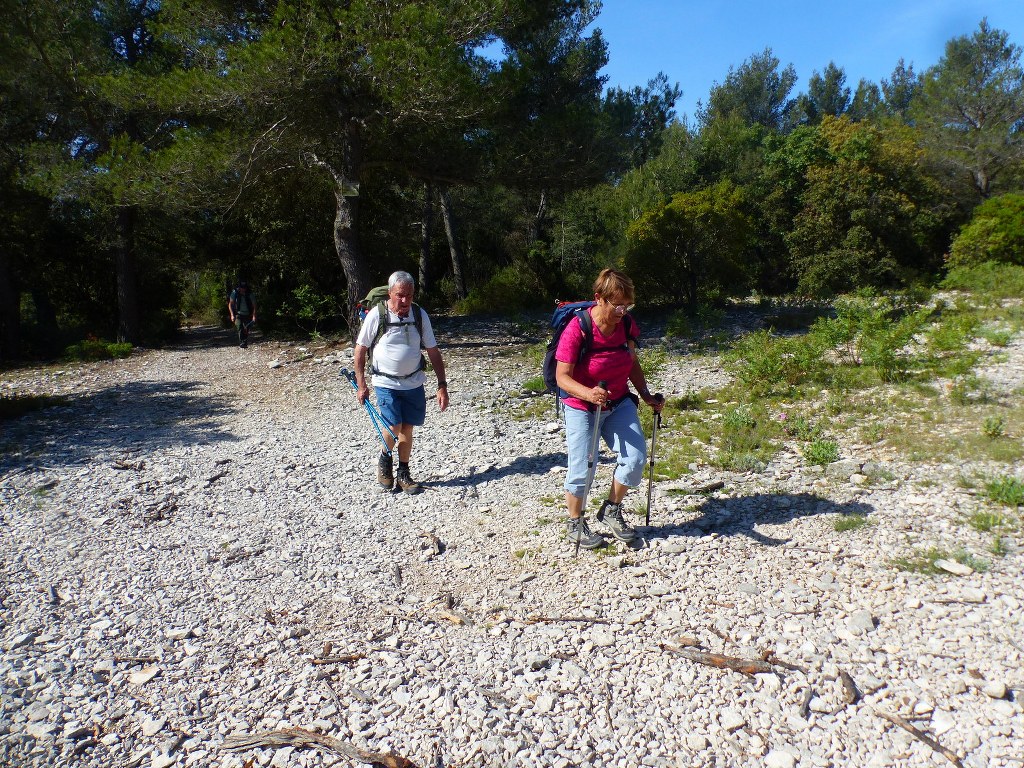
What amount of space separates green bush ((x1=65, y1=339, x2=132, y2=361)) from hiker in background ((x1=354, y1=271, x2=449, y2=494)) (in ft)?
41.4

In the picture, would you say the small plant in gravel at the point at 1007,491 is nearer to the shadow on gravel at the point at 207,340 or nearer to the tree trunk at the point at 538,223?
the shadow on gravel at the point at 207,340

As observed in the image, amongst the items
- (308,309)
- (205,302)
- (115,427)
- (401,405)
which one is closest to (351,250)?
(308,309)

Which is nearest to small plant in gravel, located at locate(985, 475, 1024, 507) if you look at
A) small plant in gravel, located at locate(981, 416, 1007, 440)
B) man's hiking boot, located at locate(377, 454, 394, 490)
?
small plant in gravel, located at locate(981, 416, 1007, 440)

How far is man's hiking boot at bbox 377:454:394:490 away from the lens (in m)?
5.88

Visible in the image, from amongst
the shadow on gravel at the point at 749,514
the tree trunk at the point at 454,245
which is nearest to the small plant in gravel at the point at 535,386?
the shadow on gravel at the point at 749,514

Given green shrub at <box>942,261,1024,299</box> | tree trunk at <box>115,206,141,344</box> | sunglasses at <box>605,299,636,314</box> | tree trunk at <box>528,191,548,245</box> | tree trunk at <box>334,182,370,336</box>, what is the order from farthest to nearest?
1. tree trunk at <box>528,191,548,245</box>
2. tree trunk at <box>115,206,141,344</box>
3. tree trunk at <box>334,182,370,336</box>
4. green shrub at <box>942,261,1024,299</box>
5. sunglasses at <box>605,299,636,314</box>

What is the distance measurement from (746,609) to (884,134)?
33.1 meters

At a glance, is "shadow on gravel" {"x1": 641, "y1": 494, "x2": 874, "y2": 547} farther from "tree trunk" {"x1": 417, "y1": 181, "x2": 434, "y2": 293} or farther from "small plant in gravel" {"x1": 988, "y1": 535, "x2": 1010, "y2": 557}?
"tree trunk" {"x1": 417, "y1": 181, "x2": 434, "y2": 293}

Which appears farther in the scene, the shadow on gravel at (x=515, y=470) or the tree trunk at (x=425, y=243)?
the tree trunk at (x=425, y=243)

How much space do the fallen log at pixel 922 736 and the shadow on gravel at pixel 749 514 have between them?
154cm

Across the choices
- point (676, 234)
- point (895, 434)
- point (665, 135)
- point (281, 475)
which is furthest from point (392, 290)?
point (665, 135)

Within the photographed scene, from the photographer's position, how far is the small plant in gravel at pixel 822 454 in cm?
536

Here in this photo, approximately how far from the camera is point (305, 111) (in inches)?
475

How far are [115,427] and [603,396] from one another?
758cm
